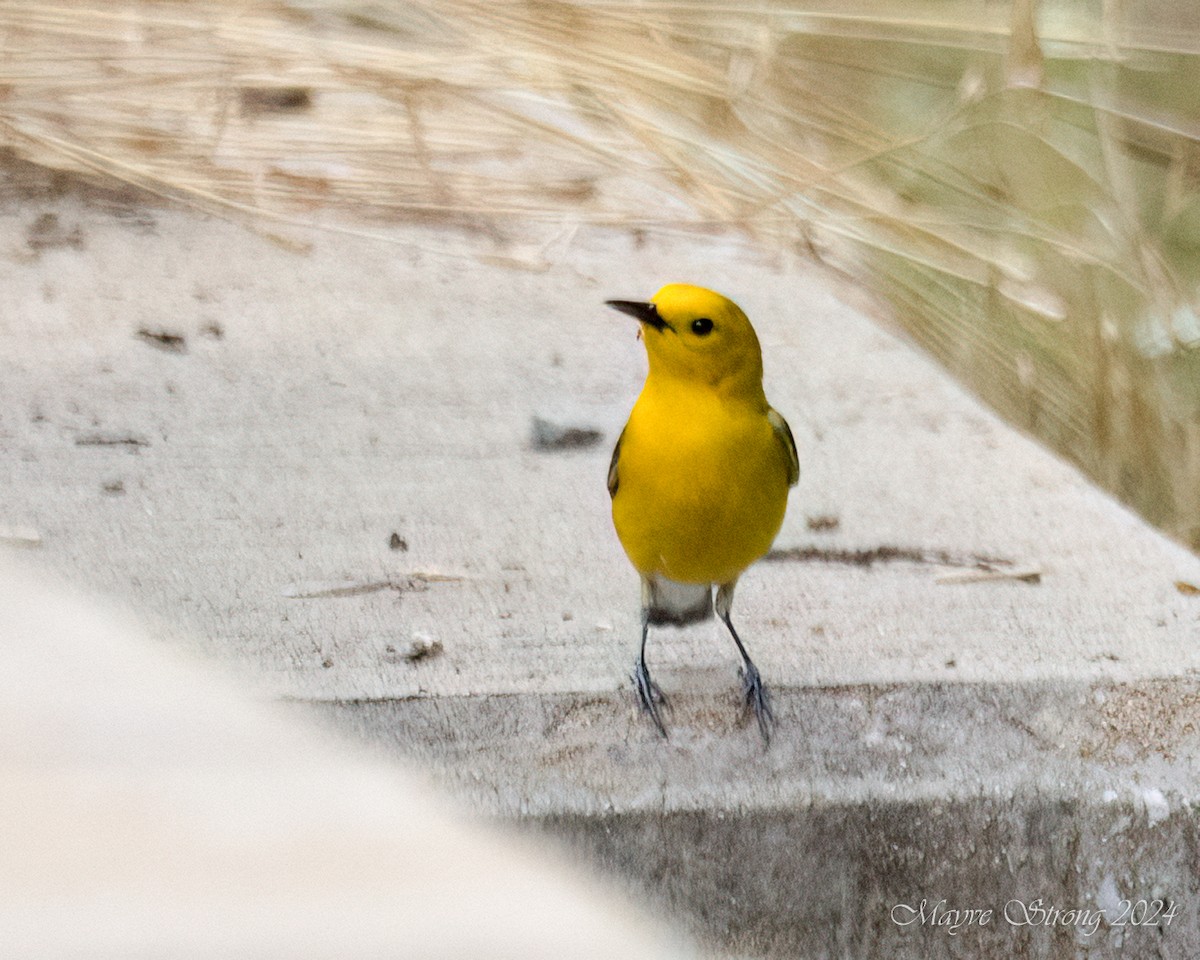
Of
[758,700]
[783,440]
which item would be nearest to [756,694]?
[758,700]

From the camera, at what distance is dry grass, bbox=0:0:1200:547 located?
109 inches

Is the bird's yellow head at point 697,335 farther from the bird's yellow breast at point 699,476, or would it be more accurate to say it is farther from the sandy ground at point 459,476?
the sandy ground at point 459,476

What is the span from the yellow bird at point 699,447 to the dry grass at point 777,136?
1.56 m

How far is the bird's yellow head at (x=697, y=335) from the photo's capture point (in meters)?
1.15

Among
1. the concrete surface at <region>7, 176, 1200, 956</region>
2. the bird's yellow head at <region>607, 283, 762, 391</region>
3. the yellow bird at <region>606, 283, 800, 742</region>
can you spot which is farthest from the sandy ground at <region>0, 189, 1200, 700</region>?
the bird's yellow head at <region>607, 283, 762, 391</region>

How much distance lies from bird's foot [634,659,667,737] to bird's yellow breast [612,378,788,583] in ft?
0.47

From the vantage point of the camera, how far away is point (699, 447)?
117 centimetres

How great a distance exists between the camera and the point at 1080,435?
281 cm

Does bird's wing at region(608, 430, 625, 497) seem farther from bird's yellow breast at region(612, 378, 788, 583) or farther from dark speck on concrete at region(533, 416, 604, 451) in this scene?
dark speck on concrete at region(533, 416, 604, 451)

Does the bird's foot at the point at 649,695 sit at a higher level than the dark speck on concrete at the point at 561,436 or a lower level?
higher

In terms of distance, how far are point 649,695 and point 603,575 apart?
314mm

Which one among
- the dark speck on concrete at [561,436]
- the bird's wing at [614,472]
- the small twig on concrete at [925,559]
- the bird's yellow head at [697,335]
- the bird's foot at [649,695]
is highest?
the bird's yellow head at [697,335]

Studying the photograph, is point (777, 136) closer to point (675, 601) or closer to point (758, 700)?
point (675, 601)

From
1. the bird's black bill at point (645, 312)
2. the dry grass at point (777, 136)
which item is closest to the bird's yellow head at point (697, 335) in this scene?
the bird's black bill at point (645, 312)
